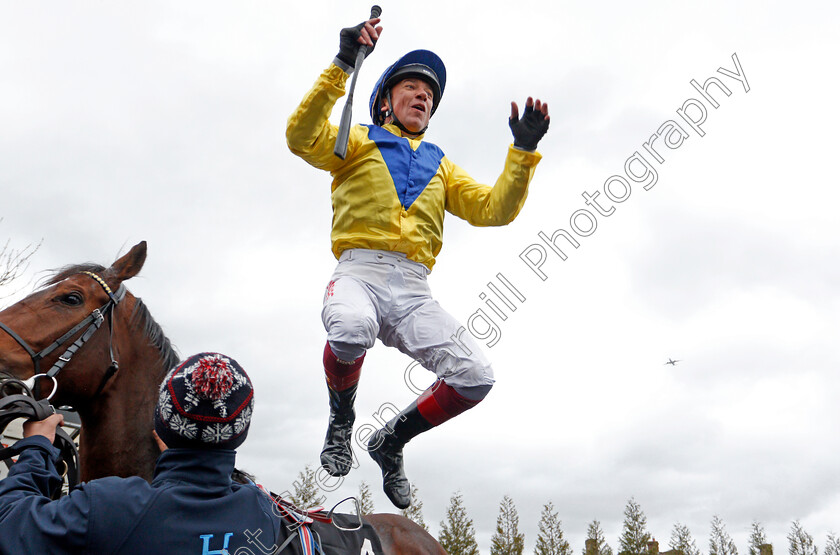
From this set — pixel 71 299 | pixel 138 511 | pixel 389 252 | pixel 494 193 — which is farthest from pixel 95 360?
pixel 494 193

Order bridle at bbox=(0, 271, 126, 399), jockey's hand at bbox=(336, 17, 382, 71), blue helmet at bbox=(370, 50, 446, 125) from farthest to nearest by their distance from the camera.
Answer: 1. blue helmet at bbox=(370, 50, 446, 125)
2. jockey's hand at bbox=(336, 17, 382, 71)
3. bridle at bbox=(0, 271, 126, 399)

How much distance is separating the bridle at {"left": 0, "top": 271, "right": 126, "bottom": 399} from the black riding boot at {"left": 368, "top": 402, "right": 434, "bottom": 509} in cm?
146

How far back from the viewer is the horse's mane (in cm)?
415

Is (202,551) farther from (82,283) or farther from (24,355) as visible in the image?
(82,283)

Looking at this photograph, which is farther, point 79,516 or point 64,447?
point 64,447

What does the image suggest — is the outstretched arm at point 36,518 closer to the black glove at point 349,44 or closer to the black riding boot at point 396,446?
the black riding boot at point 396,446

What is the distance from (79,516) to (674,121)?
3948 mm

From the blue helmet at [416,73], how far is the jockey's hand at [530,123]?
0.75 metres

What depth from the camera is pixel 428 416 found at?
4074 millimetres

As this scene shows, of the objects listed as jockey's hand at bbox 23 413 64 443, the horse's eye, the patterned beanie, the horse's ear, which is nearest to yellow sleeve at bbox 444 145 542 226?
the horse's ear

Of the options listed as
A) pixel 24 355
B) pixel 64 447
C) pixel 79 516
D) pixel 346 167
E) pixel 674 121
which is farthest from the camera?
pixel 674 121

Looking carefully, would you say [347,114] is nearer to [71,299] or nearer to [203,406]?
[71,299]

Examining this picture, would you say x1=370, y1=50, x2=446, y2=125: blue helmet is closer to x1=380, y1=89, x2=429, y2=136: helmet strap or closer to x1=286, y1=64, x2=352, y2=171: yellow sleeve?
x1=380, y1=89, x2=429, y2=136: helmet strap

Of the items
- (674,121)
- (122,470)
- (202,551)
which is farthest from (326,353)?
(674,121)
